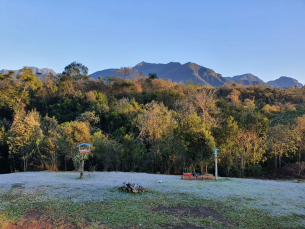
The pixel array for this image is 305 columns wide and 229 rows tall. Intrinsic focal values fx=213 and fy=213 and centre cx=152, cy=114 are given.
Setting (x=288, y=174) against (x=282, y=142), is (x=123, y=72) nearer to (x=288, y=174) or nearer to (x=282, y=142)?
(x=282, y=142)

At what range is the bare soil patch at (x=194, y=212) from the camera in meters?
4.92

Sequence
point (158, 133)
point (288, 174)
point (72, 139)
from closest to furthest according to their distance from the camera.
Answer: point (288, 174) → point (72, 139) → point (158, 133)

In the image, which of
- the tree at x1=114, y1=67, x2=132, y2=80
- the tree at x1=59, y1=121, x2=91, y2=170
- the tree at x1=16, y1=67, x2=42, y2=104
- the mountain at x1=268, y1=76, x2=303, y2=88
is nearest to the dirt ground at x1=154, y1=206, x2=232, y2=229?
the tree at x1=59, y1=121, x2=91, y2=170

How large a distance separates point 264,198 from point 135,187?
4210 mm

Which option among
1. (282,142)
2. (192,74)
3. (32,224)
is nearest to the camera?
(32,224)

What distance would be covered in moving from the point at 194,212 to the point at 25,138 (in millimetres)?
16718

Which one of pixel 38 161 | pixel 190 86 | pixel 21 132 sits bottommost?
pixel 38 161

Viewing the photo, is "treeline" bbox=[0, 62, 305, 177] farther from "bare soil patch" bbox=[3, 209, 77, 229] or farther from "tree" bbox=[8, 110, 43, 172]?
"bare soil patch" bbox=[3, 209, 77, 229]

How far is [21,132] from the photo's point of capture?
17469 mm

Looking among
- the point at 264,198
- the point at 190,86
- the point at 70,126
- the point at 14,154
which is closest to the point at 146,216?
the point at 264,198

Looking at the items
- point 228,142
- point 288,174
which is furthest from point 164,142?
point 288,174

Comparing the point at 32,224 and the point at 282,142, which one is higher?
the point at 282,142

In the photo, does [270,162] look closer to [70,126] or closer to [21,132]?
[70,126]

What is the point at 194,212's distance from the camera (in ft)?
17.5
